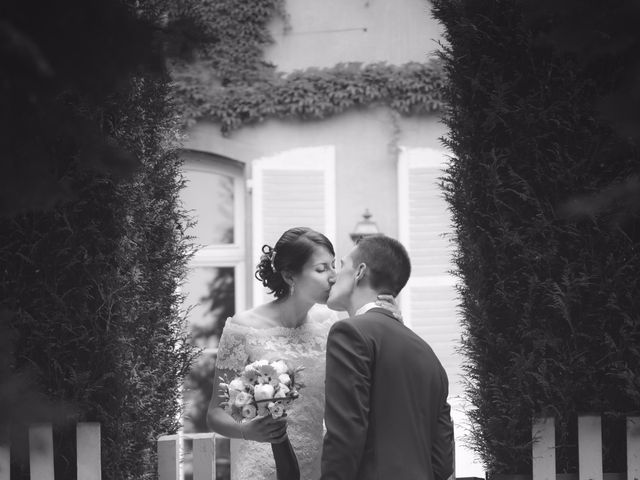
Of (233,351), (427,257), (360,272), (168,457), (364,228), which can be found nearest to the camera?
(360,272)

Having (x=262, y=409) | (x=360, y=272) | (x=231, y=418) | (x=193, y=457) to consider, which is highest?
(x=360, y=272)

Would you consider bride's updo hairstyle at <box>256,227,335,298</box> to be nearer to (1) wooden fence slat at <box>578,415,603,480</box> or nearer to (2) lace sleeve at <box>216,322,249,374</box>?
(2) lace sleeve at <box>216,322,249,374</box>

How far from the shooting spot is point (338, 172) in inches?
381

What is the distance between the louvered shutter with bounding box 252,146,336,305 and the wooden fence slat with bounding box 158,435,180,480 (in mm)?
5474

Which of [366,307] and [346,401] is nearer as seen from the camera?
[346,401]

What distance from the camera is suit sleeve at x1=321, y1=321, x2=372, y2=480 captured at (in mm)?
3084

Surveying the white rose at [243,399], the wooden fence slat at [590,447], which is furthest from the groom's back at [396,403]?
the wooden fence slat at [590,447]

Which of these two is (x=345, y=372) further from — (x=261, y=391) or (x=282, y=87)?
(x=282, y=87)

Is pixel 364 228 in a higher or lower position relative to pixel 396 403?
higher

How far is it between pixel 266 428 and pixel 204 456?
2.49 feet

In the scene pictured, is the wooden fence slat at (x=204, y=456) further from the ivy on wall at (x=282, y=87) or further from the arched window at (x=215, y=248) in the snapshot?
the ivy on wall at (x=282, y=87)

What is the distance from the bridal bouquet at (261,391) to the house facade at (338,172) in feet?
19.6

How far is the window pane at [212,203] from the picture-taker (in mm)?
9875

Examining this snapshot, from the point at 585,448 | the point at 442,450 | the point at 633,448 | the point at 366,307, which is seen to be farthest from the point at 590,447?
the point at 366,307
